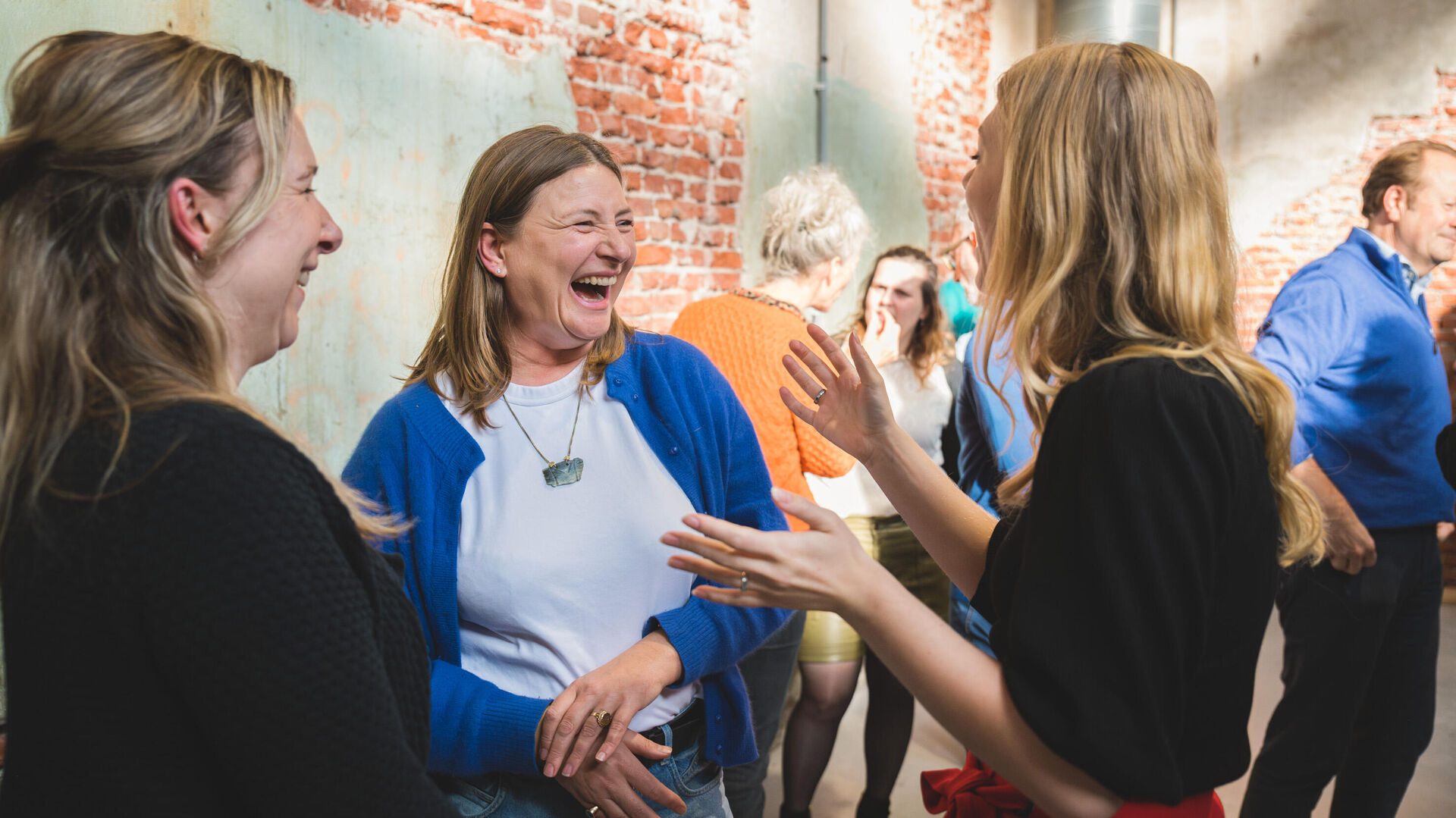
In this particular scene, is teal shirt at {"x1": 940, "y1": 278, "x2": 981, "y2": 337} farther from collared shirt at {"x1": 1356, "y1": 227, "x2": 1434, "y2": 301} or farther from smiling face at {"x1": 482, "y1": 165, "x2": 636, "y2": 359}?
smiling face at {"x1": 482, "y1": 165, "x2": 636, "y2": 359}

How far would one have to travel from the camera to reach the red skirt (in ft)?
3.57

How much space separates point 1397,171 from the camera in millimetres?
2934

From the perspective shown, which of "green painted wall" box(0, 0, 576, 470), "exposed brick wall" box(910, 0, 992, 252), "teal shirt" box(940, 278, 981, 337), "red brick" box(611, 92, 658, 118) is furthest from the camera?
"exposed brick wall" box(910, 0, 992, 252)

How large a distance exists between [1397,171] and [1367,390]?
74 cm

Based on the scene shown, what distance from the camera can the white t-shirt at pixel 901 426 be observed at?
2996 millimetres

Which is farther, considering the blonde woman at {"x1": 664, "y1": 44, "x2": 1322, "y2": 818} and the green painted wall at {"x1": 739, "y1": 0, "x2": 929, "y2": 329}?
the green painted wall at {"x1": 739, "y1": 0, "x2": 929, "y2": 329}

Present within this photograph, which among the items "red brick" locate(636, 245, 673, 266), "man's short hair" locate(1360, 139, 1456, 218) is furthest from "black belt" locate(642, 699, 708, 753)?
"man's short hair" locate(1360, 139, 1456, 218)

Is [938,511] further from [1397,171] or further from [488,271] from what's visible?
[1397,171]

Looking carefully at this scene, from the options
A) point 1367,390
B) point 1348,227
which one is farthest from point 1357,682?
point 1348,227

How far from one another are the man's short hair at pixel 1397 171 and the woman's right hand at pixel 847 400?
224cm

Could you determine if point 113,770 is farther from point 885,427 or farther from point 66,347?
point 885,427

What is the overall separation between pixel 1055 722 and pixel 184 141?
0.99 metres

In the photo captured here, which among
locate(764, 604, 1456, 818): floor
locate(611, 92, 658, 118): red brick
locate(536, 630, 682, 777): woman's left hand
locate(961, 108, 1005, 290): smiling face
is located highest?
locate(611, 92, 658, 118): red brick

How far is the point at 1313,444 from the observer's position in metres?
2.71
